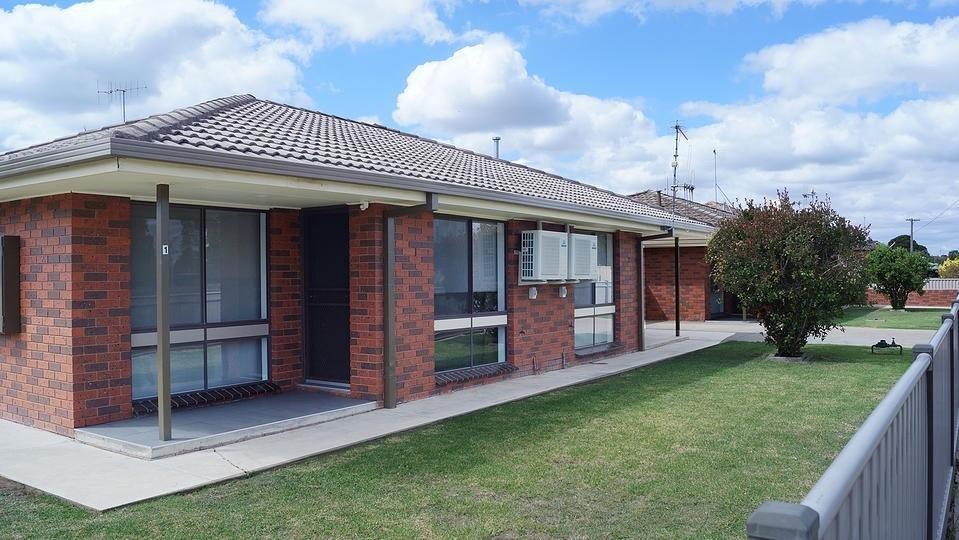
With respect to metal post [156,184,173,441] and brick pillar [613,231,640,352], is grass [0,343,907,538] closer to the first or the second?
metal post [156,184,173,441]

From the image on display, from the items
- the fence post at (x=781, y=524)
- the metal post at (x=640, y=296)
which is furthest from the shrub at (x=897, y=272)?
the fence post at (x=781, y=524)

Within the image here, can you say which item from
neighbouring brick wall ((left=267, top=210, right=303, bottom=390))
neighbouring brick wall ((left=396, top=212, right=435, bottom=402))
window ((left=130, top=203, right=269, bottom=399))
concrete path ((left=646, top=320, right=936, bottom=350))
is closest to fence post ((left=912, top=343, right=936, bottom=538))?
neighbouring brick wall ((left=396, top=212, right=435, bottom=402))

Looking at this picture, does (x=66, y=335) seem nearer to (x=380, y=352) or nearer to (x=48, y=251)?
(x=48, y=251)

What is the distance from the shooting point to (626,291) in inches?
590

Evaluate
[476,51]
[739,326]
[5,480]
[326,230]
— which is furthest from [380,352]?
[739,326]

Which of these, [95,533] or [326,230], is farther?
[326,230]

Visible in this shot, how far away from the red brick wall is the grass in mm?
1940

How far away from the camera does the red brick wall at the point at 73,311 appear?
731 cm

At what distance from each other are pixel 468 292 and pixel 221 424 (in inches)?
166

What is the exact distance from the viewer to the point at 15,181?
6.98 meters

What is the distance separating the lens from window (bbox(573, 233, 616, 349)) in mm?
13508

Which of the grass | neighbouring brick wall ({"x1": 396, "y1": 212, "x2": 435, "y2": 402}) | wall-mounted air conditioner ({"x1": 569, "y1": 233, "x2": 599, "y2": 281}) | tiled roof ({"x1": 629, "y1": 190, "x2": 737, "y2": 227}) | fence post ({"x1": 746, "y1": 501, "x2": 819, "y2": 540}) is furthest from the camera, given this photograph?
tiled roof ({"x1": 629, "y1": 190, "x2": 737, "y2": 227})

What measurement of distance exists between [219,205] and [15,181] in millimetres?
2246

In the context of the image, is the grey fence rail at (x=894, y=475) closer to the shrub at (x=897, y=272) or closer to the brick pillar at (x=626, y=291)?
the brick pillar at (x=626, y=291)
